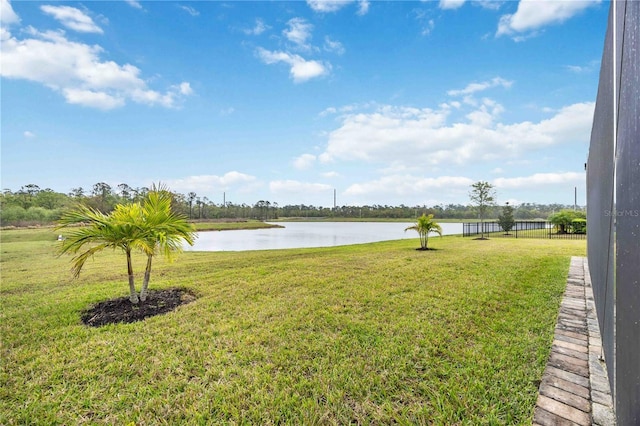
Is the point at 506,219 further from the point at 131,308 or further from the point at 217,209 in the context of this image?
the point at 217,209

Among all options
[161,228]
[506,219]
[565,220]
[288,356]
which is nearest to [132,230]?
[161,228]

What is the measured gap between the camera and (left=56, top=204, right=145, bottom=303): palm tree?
301 centimetres

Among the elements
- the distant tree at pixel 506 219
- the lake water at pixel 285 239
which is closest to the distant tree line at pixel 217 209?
the distant tree at pixel 506 219

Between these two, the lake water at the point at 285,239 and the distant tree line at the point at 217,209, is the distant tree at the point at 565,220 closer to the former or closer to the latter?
the distant tree line at the point at 217,209

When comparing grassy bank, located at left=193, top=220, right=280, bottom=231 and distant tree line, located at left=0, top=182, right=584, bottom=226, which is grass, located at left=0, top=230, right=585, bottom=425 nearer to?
distant tree line, located at left=0, top=182, right=584, bottom=226

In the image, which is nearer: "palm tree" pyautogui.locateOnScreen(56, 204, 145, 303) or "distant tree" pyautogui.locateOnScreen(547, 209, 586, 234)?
"palm tree" pyautogui.locateOnScreen(56, 204, 145, 303)

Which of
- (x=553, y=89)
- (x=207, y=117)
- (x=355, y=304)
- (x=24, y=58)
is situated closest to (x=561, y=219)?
(x=553, y=89)


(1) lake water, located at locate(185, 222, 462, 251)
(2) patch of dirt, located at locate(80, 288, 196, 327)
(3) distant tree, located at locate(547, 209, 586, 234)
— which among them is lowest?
(1) lake water, located at locate(185, 222, 462, 251)

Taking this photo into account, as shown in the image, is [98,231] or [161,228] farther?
[161,228]

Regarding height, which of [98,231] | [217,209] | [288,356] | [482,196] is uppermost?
[482,196]

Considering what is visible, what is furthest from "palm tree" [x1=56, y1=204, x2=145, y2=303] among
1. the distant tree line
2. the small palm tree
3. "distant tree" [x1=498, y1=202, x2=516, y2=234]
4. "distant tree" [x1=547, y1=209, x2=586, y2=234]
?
"distant tree" [x1=547, y1=209, x2=586, y2=234]

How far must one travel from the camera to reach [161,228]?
3414mm

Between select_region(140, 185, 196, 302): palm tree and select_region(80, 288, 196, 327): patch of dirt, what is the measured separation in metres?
0.20

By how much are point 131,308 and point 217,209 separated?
49361 millimetres
